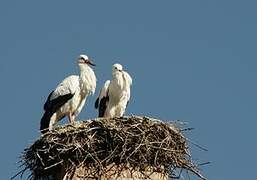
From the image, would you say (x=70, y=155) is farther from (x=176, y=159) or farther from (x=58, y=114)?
(x=58, y=114)

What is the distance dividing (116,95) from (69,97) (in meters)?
0.84

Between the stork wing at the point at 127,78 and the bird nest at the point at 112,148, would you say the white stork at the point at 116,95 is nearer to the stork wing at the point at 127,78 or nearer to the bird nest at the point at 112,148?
the stork wing at the point at 127,78

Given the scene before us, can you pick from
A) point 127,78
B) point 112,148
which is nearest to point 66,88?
point 127,78

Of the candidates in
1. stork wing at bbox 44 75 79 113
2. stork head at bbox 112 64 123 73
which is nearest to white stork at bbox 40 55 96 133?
stork wing at bbox 44 75 79 113

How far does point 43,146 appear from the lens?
1251 centimetres

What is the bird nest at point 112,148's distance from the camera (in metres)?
A: 12.2

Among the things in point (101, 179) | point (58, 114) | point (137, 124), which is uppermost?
point (58, 114)

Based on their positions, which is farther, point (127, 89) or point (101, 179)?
point (127, 89)

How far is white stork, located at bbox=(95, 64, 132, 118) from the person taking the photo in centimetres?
1553

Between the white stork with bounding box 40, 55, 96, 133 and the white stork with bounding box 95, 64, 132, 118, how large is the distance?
26 cm

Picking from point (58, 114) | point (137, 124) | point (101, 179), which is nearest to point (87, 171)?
point (101, 179)

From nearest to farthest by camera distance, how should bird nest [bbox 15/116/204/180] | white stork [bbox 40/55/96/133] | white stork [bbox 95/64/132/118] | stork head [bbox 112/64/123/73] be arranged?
bird nest [bbox 15/116/204/180]
white stork [bbox 40/55/96/133]
white stork [bbox 95/64/132/118]
stork head [bbox 112/64/123/73]

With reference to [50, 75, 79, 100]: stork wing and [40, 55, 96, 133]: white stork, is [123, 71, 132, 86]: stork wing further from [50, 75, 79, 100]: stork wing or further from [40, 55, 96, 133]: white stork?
[50, 75, 79, 100]: stork wing

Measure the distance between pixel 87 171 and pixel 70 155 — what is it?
36 cm
